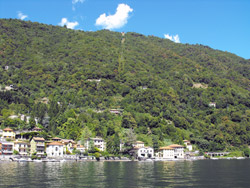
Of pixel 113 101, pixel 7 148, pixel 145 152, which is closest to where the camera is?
pixel 7 148

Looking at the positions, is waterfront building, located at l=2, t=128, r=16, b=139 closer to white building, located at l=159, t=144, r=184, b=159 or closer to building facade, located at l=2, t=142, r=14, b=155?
building facade, located at l=2, t=142, r=14, b=155

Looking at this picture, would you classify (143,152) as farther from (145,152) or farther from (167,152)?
(167,152)

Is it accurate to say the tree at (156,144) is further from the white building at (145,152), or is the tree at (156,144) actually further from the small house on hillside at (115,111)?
the small house on hillside at (115,111)

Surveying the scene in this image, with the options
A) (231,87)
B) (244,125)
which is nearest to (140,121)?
(244,125)

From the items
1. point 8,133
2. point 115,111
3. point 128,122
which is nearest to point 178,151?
point 128,122

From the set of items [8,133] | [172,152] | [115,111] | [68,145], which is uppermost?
[115,111]

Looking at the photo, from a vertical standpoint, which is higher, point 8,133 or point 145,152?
point 8,133

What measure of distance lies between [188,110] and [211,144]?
125 feet

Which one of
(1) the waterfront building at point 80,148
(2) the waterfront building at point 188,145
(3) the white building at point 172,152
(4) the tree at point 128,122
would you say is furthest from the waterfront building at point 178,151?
(1) the waterfront building at point 80,148

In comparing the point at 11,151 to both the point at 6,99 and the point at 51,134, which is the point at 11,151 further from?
the point at 6,99

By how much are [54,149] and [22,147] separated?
10.3 meters

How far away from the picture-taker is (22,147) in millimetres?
96625

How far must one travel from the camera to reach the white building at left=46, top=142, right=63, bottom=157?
95.9 metres

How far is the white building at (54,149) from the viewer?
95.9 metres
